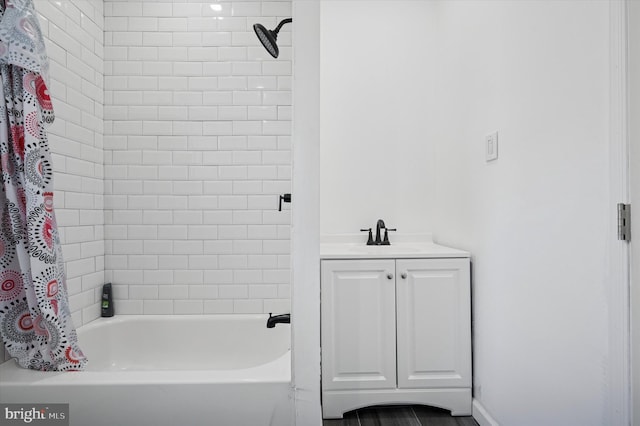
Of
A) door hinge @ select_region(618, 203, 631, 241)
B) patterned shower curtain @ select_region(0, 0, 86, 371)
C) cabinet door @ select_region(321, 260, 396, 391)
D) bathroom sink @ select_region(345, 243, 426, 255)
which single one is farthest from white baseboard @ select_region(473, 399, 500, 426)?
patterned shower curtain @ select_region(0, 0, 86, 371)

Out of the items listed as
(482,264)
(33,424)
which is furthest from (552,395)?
(33,424)

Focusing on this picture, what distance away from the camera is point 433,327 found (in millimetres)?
2078

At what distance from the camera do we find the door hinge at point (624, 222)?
1138mm

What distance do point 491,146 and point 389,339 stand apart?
1141 mm

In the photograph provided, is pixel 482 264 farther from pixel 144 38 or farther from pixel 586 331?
pixel 144 38

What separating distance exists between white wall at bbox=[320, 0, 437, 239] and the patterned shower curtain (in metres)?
1.64

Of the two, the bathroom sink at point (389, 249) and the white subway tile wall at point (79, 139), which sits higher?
the white subway tile wall at point (79, 139)

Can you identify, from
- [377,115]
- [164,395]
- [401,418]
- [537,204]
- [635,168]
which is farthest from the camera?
[377,115]

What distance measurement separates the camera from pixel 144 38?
2176 mm

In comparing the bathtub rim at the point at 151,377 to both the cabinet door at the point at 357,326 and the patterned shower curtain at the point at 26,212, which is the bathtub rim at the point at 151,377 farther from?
the cabinet door at the point at 357,326

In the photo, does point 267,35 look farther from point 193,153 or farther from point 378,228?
point 378,228

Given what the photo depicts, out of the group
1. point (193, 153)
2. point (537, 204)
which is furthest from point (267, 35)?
point (537, 204)

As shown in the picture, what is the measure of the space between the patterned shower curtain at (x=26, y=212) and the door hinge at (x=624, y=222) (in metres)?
1.93

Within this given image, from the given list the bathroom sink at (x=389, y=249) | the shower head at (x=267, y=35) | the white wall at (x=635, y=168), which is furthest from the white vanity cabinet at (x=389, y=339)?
the shower head at (x=267, y=35)
